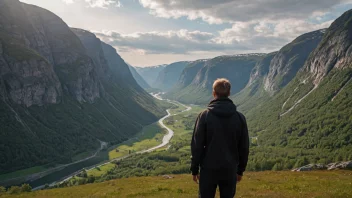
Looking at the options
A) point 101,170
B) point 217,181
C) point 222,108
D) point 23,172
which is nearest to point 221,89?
point 222,108

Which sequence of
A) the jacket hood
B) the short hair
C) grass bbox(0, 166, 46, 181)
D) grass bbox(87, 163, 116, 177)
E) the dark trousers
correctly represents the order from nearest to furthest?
the jacket hood, the dark trousers, the short hair, grass bbox(0, 166, 46, 181), grass bbox(87, 163, 116, 177)

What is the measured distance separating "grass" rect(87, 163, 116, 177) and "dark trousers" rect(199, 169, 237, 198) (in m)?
167

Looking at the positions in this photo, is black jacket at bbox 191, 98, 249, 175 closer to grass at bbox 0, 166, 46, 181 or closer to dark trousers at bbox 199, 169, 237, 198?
dark trousers at bbox 199, 169, 237, 198

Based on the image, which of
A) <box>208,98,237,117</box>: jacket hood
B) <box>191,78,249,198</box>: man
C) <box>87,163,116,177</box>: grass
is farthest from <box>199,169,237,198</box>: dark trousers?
<box>87,163,116,177</box>: grass

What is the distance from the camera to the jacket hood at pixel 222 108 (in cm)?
1195

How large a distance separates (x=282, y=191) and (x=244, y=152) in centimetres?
1663

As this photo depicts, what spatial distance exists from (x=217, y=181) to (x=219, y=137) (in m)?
1.75

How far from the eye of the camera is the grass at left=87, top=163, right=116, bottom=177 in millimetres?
173350

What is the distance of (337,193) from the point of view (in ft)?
77.8

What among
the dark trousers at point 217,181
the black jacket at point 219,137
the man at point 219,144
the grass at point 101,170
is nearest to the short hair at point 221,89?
the man at point 219,144

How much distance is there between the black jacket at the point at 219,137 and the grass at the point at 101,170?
16759 centimetres

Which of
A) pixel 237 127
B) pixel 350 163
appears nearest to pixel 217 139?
pixel 237 127

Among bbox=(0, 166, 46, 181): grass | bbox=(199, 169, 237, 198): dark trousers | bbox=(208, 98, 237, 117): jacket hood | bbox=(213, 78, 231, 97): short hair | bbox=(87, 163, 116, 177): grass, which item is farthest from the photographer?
bbox=(87, 163, 116, 177): grass

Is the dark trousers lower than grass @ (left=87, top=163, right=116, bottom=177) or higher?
higher
